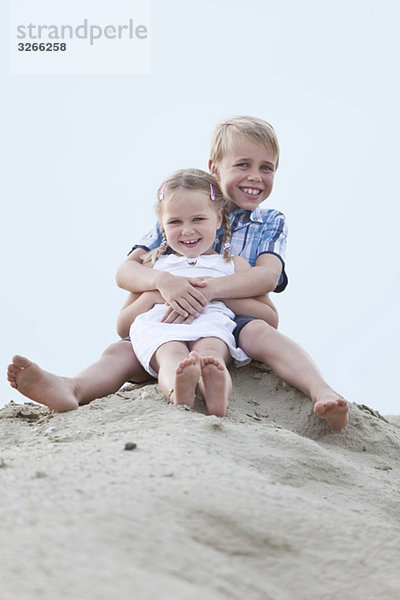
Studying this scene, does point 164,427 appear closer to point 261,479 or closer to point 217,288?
point 261,479

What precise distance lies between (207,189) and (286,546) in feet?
7.47

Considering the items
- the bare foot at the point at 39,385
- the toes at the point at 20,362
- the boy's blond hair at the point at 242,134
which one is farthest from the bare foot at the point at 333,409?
the boy's blond hair at the point at 242,134

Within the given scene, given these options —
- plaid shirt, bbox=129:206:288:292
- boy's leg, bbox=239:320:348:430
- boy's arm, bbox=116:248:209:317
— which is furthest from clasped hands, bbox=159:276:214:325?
plaid shirt, bbox=129:206:288:292

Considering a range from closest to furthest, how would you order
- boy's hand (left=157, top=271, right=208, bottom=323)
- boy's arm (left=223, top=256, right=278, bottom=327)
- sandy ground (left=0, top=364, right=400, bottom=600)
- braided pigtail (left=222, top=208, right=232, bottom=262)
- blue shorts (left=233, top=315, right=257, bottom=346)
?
sandy ground (left=0, top=364, right=400, bottom=600)
boy's hand (left=157, top=271, right=208, bottom=323)
blue shorts (left=233, top=315, right=257, bottom=346)
boy's arm (left=223, top=256, right=278, bottom=327)
braided pigtail (left=222, top=208, right=232, bottom=262)

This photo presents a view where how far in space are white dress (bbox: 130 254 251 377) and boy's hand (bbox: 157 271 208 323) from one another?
63 mm

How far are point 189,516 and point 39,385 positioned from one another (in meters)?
1.58

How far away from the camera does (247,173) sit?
3852 mm

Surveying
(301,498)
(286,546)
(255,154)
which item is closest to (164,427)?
(301,498)

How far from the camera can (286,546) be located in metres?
1.60

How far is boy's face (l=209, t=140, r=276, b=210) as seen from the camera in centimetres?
385

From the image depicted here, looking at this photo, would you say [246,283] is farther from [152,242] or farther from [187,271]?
[152,242]

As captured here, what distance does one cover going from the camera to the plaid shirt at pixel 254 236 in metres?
3.72

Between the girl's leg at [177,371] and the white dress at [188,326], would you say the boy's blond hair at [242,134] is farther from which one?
the girl's leg at [177,371]

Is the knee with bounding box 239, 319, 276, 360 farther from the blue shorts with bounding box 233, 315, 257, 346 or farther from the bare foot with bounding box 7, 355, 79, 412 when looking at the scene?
the bare foot with bounding box 7, 355, 79, 412
